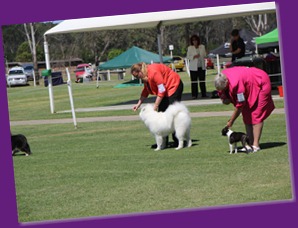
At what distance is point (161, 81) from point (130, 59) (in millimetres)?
27647

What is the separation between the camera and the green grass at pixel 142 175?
7406mm

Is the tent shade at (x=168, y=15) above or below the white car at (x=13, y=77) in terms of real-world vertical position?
above

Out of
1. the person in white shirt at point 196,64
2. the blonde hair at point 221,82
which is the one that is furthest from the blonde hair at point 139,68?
the person in white shirt at point 196,64

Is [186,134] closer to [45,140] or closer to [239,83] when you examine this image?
[239,83]

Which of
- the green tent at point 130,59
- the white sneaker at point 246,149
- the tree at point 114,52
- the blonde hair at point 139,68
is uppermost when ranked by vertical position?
the tree at point 114,52

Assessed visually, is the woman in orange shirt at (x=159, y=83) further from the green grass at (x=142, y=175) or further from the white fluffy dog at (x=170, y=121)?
the green grass at (x=142, y=175)

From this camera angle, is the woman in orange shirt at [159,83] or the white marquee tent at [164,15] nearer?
the white marquee tent at [164,15]

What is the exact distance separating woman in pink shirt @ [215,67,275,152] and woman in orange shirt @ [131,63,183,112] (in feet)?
4.70

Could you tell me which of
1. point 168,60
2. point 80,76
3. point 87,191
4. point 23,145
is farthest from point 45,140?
point 168,60

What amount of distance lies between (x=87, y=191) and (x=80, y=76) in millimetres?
19947

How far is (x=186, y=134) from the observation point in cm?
1157

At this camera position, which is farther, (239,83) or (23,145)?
(23,145)

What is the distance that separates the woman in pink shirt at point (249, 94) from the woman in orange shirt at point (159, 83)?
1433mm

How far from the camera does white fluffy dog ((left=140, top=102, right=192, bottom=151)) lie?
36.8 ft
